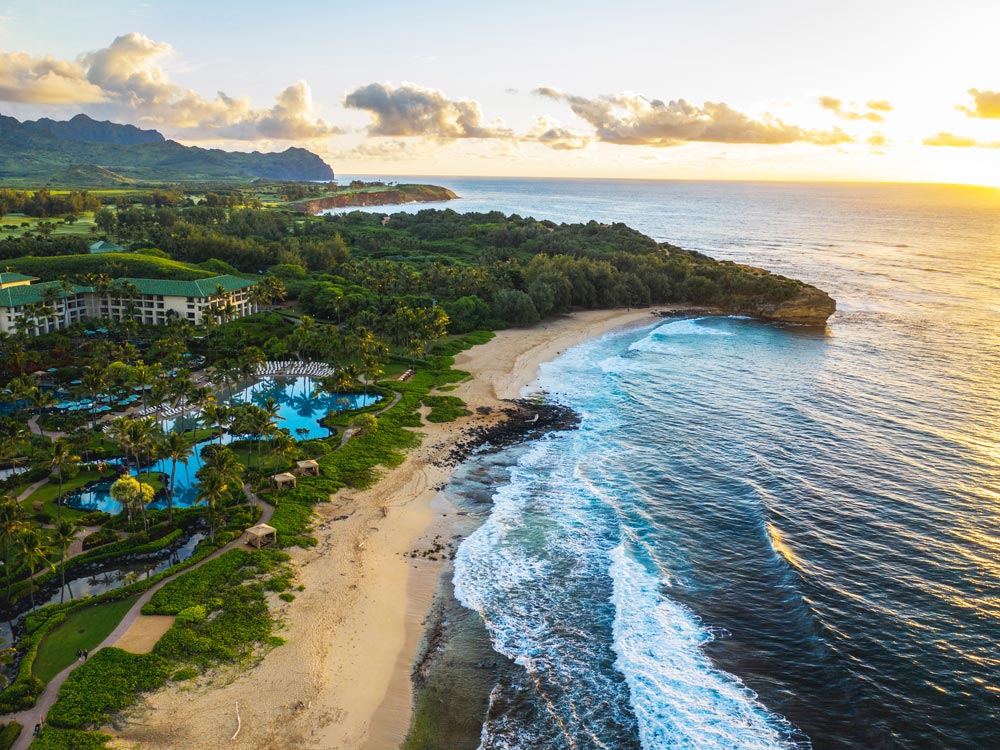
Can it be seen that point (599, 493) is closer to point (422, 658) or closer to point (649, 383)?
point (422, 658)

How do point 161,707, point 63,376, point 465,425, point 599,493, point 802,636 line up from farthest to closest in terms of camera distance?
point 63,376 → point 465,425 → point 599,493 → point 802,636 → point 161,707

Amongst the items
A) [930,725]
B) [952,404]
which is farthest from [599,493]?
[952,404]

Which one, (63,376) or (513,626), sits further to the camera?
(63,376)

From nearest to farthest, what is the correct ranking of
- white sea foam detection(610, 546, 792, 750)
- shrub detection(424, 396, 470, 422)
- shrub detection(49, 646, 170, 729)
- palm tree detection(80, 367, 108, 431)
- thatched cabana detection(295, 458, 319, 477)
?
1. shrub detection(49, 646, 170, 729)
2. white sea foam detection(610, 546, 792, 750)
3. thatched cabana detection(295, 458, 319, 477)
4. palm tree detection(80, 367, 108, 431)
5. shrub detection(424, 396, 470, 422)

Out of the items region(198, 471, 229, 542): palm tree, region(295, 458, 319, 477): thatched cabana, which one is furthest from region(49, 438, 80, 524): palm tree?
region(295, 458, 319, 477): thatched cabana

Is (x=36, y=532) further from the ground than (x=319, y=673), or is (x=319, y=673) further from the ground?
(x=36, y=532)

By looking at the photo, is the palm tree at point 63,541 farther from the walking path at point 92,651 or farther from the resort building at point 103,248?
the resort building at point 103,248

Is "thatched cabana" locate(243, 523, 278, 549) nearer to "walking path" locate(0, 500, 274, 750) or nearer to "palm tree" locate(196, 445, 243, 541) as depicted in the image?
→ "walking path" locate(0, 500, 274, 750)

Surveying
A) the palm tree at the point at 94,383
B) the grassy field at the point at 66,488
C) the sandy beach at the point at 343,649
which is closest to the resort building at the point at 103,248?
Result: the palm tree at the point at 94,383
